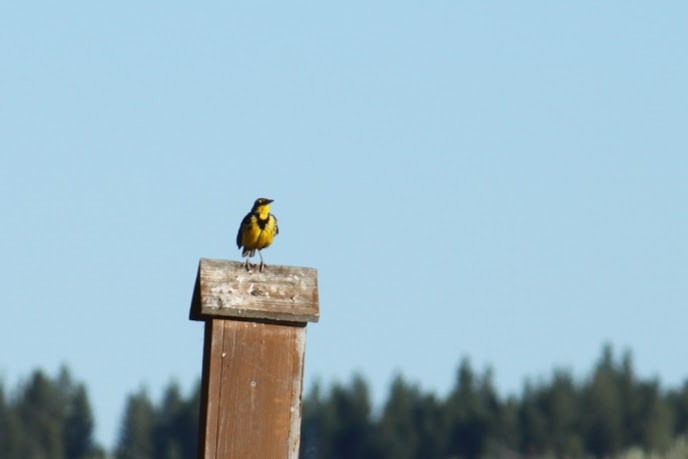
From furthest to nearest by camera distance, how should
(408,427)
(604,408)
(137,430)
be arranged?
(408,427)
(137,430)
(604,408)

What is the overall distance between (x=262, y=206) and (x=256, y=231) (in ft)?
2.29

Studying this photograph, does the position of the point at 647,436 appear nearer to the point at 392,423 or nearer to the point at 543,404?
the point at 543,404

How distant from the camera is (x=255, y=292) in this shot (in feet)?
31.9

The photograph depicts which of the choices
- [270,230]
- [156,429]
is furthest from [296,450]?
[156,429]

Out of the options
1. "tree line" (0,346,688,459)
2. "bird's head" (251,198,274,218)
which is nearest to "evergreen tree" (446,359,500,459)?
"tree line" (0,346,688,459)

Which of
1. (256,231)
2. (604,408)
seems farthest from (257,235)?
(604,408)

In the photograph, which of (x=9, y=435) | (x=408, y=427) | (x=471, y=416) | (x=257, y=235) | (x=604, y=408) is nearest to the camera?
(x=257, y=235)

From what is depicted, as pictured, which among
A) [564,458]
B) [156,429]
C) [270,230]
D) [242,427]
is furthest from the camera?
[156,429]

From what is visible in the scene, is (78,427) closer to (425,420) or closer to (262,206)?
(425,420)

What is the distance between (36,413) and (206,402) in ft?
273

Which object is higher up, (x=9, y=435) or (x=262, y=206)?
(x=9, y=435)

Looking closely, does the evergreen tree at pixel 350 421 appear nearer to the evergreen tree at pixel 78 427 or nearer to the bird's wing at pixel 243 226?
the evergreen tree at pixel 78 427

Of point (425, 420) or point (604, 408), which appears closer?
point (604, 408)

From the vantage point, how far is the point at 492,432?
8456 cm
